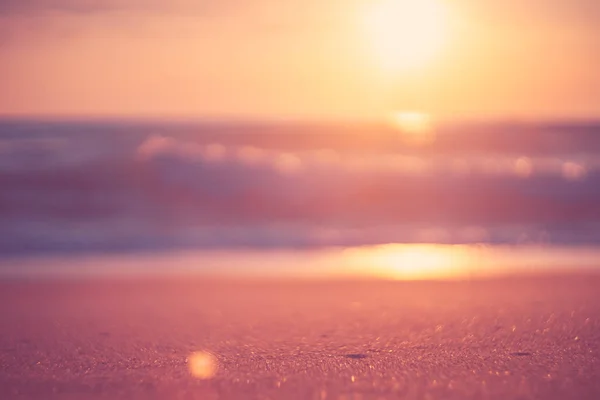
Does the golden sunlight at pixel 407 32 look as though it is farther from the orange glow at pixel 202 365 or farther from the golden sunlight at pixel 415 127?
the golden sunlight at pixel 415 127

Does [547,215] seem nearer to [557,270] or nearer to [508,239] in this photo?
[508,239]

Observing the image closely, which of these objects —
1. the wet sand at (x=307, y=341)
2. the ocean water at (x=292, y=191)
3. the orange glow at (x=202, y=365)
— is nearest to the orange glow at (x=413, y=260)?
the ocean water at (x=292, y=191)

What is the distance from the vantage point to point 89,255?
4.66 m

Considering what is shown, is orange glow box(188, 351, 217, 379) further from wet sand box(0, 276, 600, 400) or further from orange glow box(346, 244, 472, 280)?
orange glow box(346, 244, 472, 280)

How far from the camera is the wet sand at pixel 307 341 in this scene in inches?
68.6

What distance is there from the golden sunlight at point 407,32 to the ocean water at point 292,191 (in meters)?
1.67

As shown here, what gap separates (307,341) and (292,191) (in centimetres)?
603

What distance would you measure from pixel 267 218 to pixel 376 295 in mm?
3527

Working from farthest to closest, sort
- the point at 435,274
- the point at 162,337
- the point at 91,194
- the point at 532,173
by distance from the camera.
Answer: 1. the point at 532,173
2. the point at 91,194
3. the point at 435,274
4. the point at 162,337

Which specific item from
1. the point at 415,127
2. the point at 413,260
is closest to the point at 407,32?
the point at 413,260

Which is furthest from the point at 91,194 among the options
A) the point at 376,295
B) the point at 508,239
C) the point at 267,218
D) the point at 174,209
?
the point at 376,295

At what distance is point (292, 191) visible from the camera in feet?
26.9

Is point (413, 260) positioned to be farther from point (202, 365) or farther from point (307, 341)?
point (202, 365)

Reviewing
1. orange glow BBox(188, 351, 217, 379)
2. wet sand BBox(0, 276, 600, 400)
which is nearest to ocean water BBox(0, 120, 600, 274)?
wet sand BBox(0, 276, 600, 400)
